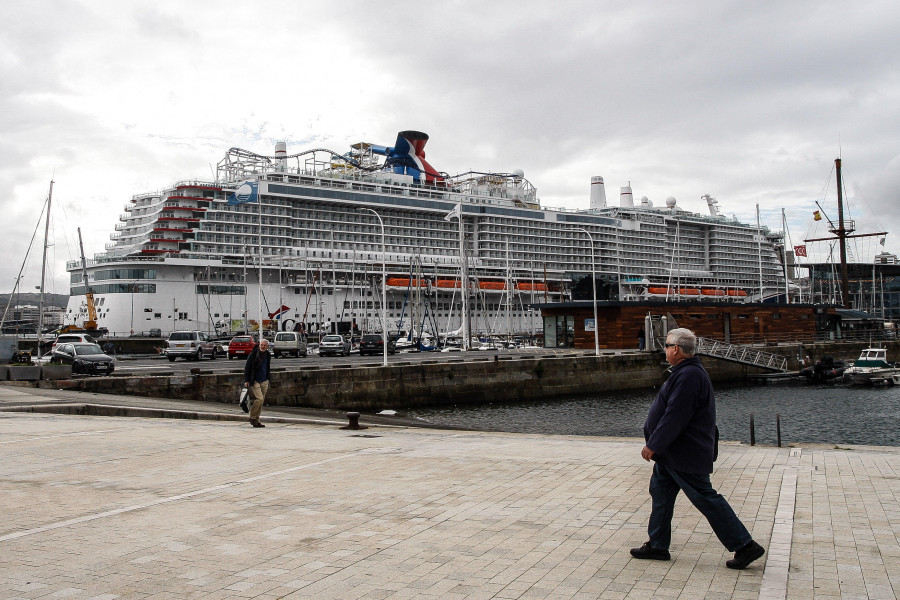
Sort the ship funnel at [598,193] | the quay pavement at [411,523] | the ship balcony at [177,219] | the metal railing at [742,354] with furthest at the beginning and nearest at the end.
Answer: the ship funnel at [598,193], the ship balcony at [177,219], the metal railing at [742,354], the quay pavement at [411,523]

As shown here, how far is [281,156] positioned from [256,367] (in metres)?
65.0

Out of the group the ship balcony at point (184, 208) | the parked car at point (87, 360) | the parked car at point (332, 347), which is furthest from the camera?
the ship balcony at point (184, 208)

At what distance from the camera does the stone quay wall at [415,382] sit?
21.5 metres

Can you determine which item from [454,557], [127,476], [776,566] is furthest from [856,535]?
[127,476]

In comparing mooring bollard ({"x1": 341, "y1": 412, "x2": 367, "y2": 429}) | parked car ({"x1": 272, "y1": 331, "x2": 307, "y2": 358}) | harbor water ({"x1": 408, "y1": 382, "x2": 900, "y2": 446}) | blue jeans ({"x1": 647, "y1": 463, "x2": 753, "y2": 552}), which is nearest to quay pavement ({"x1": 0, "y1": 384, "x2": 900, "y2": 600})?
blue jeans ({"x1": 647, "y1": 463, "x2": 753, "y2": 552})

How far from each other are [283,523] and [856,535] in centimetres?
445

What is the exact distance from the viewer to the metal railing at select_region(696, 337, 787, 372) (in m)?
40.2

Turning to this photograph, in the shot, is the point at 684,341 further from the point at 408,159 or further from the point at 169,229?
the point at 408,159

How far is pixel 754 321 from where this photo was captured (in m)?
49.5

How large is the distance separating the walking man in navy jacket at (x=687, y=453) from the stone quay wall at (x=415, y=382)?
18.9m

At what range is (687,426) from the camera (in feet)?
16.1

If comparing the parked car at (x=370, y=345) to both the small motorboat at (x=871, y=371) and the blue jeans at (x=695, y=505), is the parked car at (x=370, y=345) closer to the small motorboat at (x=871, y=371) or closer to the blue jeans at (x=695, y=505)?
the small motorboat at (x=871, y=371)

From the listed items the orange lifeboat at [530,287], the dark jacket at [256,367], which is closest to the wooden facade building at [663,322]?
the dark jacket at [256,367]

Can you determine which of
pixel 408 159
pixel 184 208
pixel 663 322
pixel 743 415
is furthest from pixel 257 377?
pixel 408 159
